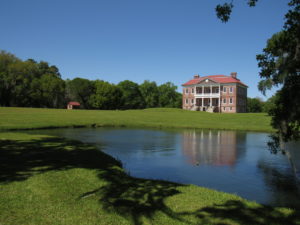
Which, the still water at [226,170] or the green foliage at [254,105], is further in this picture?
the green foliage at [254,105]

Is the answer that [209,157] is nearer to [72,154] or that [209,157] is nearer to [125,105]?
[72,154]

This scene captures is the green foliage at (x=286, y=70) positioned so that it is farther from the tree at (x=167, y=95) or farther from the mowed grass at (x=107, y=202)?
the tree at (x=167, y=95)

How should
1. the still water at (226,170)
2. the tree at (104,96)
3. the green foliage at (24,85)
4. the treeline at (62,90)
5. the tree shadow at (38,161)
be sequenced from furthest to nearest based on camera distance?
the tree at (104,96)
the treeline at (62,90)
the green foliage at (24,85)
the still water at (226,170)
the tree shadow at (38,161)

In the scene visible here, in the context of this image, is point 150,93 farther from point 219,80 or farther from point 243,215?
point 243,215

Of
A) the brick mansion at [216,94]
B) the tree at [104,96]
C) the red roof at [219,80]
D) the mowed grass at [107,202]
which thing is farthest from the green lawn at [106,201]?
the tree at [104,96]

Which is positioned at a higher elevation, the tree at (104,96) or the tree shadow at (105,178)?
the tree at (104,96)

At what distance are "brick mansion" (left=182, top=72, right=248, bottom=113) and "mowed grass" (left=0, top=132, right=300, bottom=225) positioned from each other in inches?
2648

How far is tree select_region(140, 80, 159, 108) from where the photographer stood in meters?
108

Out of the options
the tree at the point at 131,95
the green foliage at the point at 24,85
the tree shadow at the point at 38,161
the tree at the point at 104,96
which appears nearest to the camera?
the tree shadow at the point at 38,161

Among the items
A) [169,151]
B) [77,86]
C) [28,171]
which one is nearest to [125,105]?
[77,86]

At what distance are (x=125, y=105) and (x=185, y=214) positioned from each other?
95.2m

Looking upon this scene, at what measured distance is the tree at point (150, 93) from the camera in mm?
108000

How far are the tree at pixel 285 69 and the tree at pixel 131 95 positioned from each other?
91991mm

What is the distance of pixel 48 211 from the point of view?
521 cm
